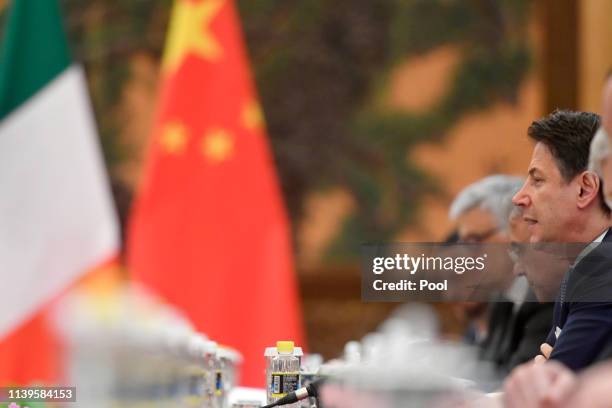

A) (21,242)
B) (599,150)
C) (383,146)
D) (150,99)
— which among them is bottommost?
(599,150)

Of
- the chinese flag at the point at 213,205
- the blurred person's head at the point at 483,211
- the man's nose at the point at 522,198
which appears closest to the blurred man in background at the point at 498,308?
the blurred person's head at the point at 483,211

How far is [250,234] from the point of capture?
6383 mm

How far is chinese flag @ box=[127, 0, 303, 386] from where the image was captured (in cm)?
617

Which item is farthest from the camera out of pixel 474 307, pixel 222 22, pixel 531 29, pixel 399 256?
pixel 531 29

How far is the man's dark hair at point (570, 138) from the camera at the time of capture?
2.43 metres

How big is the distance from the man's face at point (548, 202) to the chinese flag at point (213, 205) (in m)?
3.57

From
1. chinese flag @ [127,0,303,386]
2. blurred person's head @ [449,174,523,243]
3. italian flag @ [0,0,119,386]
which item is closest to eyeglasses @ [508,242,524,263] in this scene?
blurred person's head @ [449,174,523,243]

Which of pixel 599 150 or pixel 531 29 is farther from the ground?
pixel 531 29

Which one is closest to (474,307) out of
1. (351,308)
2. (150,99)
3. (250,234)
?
(250,234)

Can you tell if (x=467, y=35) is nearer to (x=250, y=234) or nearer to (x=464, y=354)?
(x=250, y=234)

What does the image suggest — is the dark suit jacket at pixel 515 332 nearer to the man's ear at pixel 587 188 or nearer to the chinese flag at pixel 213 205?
the man's ear at pixel 587 188

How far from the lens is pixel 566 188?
2.43 metres

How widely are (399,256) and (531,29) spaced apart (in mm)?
5654

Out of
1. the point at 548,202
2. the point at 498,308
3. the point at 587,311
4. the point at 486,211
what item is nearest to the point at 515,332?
the point at 498,308
